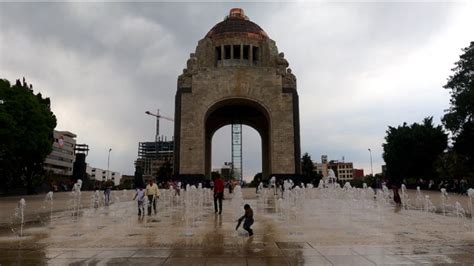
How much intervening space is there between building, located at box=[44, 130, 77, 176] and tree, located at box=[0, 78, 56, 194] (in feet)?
168

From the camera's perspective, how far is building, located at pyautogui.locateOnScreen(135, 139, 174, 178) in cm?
13126

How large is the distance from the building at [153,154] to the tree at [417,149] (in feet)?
321

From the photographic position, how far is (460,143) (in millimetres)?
29656

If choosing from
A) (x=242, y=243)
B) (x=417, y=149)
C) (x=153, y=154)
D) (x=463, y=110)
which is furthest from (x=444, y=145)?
(x=153, y=154)

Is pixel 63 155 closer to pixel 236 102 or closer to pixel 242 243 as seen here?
pixel 236 102

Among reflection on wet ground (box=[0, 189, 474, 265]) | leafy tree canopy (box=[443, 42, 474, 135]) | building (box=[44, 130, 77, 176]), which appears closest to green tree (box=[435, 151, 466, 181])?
leafy tree canopy (box=[443, 42, 474, 135])

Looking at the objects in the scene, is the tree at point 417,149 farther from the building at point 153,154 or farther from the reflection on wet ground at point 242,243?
the building at point 153,154

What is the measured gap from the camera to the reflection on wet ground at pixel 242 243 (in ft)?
18.6

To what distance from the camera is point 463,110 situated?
1179 inches

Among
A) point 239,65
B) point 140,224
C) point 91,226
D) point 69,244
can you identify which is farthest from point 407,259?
point 239,65

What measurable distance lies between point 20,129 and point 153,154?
13241 centimetres

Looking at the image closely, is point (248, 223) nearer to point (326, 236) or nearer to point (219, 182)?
point (326, 236)

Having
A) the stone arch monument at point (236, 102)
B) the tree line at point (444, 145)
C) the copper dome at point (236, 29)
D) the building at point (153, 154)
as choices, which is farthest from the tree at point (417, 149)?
the building at point (153, 154)

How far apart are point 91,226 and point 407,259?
7805 mm
